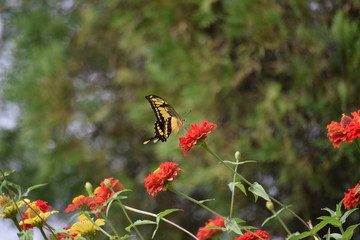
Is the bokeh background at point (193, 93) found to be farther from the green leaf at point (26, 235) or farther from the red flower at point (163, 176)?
the green leaf at point (26, 235)

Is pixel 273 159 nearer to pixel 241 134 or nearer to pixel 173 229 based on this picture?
pixel 241 134

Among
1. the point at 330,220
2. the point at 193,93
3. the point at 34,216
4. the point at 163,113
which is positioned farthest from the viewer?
the point at 193,93

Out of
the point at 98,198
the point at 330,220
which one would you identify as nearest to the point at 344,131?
the point at 330,220

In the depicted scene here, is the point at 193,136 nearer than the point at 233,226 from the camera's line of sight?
No

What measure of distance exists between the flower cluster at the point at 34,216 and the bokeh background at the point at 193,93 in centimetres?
103

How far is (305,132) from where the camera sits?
250 cm

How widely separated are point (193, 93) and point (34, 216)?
167 cm

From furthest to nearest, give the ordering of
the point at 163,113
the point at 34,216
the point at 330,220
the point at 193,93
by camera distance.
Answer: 1. the point at 193,93
2. the point at 163,113
3. the point at 34,216
4. the point at 330,220

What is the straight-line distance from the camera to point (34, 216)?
1.04 meters

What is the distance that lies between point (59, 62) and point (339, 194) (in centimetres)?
164

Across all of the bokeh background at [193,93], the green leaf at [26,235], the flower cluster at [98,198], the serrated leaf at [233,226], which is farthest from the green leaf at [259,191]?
the bokeh background at [193,93]

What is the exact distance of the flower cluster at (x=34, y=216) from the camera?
3.28 ft

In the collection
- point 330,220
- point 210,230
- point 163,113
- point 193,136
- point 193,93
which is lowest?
point 330,220

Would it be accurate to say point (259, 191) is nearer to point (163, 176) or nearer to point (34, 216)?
point (163, 176)
